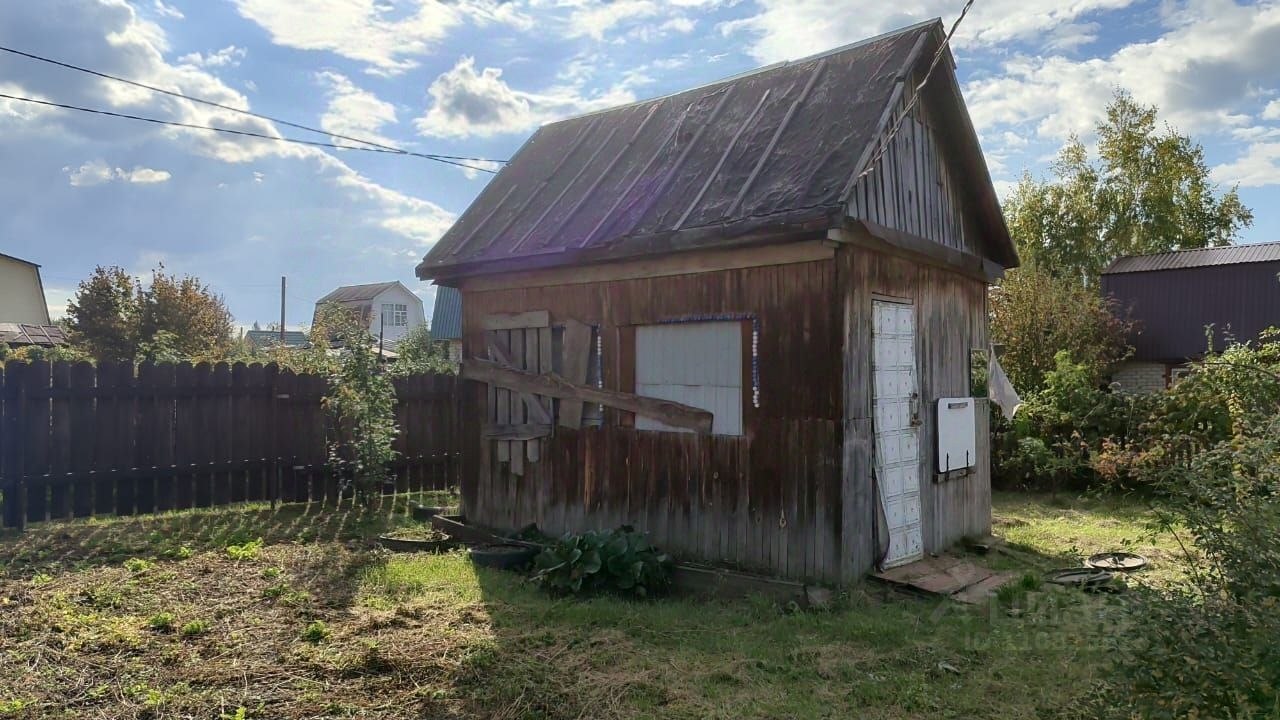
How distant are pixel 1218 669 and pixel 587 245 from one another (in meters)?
6.29

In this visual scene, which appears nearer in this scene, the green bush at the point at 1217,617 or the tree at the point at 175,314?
the green bush at the point at 1217,617

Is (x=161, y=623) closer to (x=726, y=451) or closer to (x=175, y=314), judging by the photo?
(x=726, y=451)

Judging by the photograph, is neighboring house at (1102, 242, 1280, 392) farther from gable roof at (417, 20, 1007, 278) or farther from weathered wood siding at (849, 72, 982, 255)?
gable roof at (417, 20, 1007, 278)

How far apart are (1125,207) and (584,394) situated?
31.3 m

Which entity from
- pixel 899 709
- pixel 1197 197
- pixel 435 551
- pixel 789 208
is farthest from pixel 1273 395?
pixel 1197 197

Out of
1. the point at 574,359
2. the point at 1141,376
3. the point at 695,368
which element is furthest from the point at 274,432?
the point at 1141,376

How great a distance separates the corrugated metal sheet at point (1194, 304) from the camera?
2178 centimetres

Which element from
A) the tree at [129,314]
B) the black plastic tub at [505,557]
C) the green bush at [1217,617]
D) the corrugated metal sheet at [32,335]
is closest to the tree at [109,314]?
the tree at [129,314]

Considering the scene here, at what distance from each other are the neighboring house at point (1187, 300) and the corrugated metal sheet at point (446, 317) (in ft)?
86.6

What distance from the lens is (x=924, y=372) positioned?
27.0ft

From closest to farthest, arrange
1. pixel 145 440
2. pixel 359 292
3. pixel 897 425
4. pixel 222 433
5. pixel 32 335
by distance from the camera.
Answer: pixel 897 425 → pixel 145 440 → pixel 222 433 → pixel 32 335 → pixel 359 292

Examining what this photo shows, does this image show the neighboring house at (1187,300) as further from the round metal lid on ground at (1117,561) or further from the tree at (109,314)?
the tree at (109,314)

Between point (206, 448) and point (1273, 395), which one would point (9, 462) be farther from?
point (1273, 395)

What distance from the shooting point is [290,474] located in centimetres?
1127
